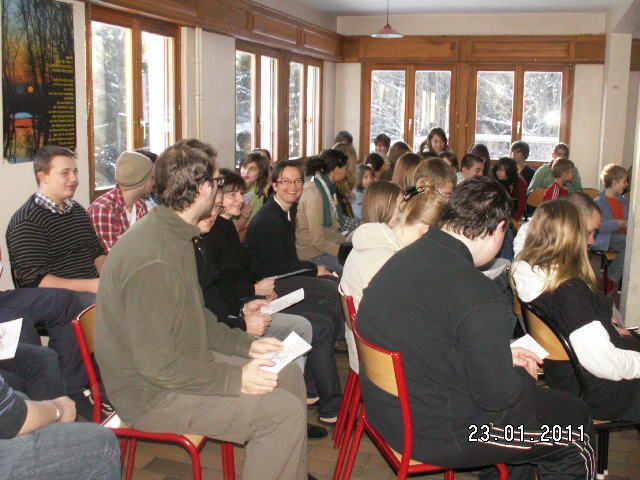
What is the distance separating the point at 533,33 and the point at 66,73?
7.37m

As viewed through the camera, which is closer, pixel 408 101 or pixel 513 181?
pixel 513 181

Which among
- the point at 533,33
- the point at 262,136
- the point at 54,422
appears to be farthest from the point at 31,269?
the point at 533,33

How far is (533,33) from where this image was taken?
9977 millimetres

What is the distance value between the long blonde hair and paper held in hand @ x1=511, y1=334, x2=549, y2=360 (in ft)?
0.67

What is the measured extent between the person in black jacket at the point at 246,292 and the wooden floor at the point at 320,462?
0.25 metres

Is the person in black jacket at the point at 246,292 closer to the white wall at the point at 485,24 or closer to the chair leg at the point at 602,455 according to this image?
the chair leg at the point at 602,455

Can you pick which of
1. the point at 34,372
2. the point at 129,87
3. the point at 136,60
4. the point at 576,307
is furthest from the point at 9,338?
the point at 136,60

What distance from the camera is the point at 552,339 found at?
97.4 inches

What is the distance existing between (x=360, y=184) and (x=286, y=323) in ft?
10.5

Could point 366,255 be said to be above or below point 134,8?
below

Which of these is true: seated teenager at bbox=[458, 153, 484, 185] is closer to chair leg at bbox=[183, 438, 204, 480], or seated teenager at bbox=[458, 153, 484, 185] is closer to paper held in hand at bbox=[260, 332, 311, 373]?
paper held in hand at bbox=[260, 332, 311, 373]

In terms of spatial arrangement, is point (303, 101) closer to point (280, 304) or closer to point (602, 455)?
point (280, 304)

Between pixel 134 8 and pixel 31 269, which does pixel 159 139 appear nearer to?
pixel 134 8

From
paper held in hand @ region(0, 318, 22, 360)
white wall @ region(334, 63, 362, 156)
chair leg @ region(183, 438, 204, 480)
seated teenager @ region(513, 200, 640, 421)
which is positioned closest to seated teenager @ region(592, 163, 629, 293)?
seated teenager @ region(513, 200, 640, 421)
